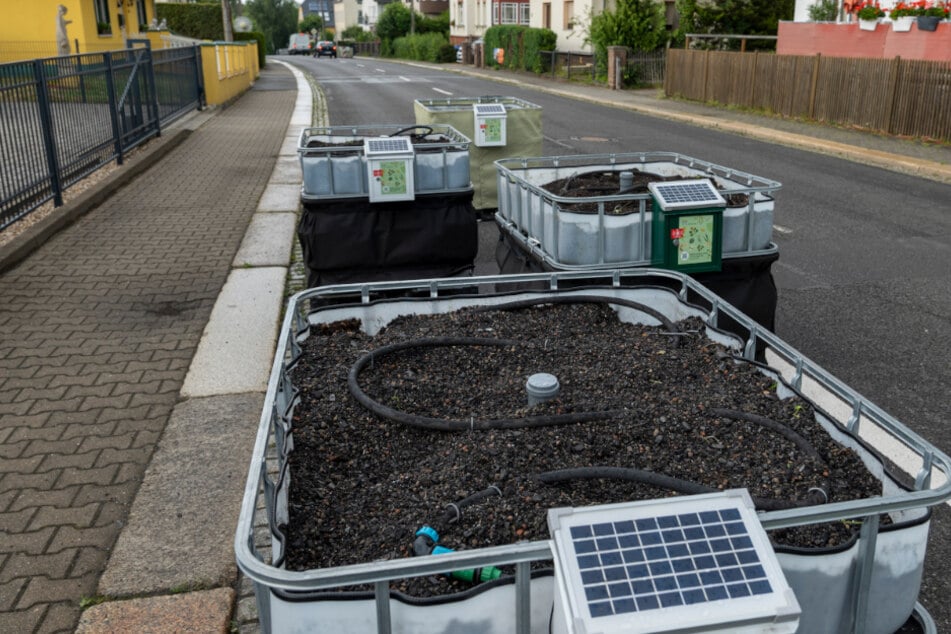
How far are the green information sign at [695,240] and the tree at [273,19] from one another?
119249 mm

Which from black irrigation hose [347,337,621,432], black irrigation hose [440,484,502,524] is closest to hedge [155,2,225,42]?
black irrigation hose [347,337,621,432]

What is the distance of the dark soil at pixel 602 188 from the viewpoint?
20.0 ft

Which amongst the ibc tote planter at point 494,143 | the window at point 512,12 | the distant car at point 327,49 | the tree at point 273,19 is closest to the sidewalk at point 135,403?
the ibc tote planter at point 494,143

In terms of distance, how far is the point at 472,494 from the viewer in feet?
9.82

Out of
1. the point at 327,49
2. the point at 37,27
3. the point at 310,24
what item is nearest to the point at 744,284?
the point at 37,27

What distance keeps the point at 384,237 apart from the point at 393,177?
0.48 metres

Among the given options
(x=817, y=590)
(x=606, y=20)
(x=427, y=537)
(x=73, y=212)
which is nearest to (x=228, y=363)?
(x=427, y=537)

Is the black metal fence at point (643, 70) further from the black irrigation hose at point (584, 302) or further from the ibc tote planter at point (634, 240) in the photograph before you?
the black irrigation hose at point (584, 302)

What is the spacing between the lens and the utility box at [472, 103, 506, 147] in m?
9.52

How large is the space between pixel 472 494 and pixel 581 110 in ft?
76.7

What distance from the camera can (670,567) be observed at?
201 cm

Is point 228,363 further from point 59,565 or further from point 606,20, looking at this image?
point 606,20

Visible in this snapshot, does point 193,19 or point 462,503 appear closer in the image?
point 462,503

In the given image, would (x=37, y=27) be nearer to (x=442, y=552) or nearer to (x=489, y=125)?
(x=489, y=125)
